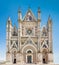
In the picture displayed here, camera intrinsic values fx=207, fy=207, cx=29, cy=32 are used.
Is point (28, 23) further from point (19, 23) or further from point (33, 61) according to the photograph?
point (33, 61)

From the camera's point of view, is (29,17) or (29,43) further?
(29,17)

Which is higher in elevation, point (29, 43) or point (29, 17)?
point (29, 17)

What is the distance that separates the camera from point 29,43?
134 ft

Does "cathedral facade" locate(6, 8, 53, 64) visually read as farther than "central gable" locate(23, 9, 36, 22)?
No

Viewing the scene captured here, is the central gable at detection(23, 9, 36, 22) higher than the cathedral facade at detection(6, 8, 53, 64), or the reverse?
the central gable at detection(23, 9, 36, 22)

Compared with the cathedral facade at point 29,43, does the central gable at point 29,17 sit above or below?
above

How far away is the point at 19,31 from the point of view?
4119 cm

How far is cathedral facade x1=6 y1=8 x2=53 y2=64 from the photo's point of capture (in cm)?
3994

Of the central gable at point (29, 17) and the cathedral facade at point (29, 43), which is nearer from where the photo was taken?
the cathedral facade at point (29, 43)

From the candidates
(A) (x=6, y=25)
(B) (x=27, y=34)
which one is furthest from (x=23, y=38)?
(A) (x=6, y=25)

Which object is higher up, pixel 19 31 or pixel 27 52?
pixel 19 31

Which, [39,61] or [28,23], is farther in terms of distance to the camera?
[28,23]

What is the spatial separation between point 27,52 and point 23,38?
2.89 m

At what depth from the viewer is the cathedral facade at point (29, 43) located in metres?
39.9
